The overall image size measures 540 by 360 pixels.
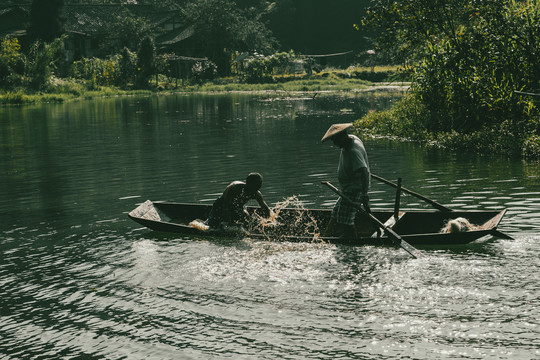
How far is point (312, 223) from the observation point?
12.3 meters

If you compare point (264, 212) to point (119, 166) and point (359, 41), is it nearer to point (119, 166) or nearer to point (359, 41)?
point (119, 166)

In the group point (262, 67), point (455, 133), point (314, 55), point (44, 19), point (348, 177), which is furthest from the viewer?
point (314, 55)

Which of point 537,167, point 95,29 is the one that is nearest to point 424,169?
point 537,167

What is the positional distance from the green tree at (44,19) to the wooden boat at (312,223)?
6010 centimetres

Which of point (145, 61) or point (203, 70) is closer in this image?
point (145, 61)

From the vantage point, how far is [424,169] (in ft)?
63.9

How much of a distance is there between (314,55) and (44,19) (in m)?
35.1

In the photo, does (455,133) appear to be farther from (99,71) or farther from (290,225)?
(99,71)

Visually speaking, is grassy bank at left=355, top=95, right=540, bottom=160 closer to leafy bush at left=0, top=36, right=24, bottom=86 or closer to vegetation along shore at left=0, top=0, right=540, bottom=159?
vegetation along shore at left=0, top=0, right=540, bottom=159

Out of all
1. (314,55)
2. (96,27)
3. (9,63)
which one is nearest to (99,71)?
(9,63)

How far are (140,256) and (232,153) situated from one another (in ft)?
43.1

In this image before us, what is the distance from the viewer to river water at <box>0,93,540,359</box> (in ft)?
25.3

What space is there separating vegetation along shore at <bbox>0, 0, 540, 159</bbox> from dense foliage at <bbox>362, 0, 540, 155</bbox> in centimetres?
→ 5

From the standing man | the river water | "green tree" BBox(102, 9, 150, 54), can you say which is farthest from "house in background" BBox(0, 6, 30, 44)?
the standing man
